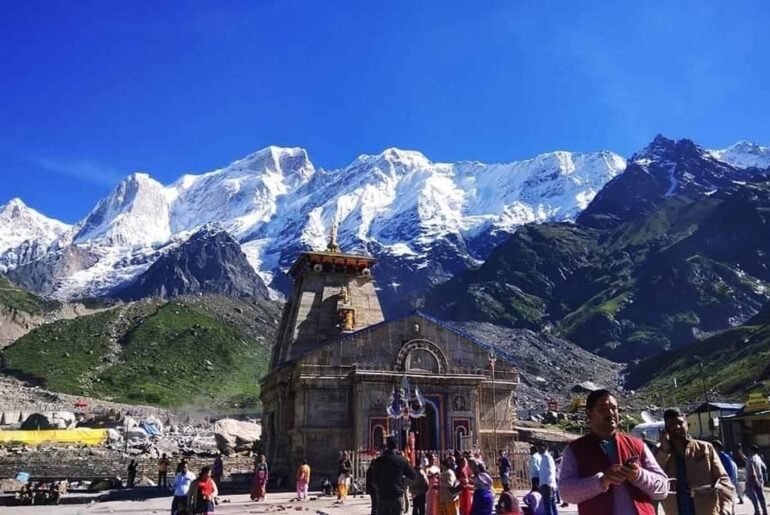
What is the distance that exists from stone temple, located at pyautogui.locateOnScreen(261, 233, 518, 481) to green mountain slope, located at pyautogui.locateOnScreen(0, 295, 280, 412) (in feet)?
221

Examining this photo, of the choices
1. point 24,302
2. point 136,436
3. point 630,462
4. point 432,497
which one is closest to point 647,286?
point 136,436

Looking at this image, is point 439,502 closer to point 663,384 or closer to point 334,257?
point 334,257

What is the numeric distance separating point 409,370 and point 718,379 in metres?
75.7

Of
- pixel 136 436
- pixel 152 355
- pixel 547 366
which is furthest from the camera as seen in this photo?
pixel 547 366

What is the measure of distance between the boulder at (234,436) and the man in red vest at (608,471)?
41687 millimetres

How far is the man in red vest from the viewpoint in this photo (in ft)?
15.3

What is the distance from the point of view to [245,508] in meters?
21.6

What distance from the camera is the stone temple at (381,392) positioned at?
31266 millimetres

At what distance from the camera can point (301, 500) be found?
80.3 feet

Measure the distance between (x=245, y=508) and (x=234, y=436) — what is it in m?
24.3

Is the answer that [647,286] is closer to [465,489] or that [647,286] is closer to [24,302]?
[24,302]

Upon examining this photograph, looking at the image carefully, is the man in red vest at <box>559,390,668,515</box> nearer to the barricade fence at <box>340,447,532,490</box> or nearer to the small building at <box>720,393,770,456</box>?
the barricade fence at <box>340,447,532,490</box>

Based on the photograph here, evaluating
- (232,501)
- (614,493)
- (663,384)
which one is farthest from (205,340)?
(614,493)

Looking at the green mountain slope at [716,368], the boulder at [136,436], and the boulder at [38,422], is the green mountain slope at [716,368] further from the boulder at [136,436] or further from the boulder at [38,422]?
the boulder at [38,422]
